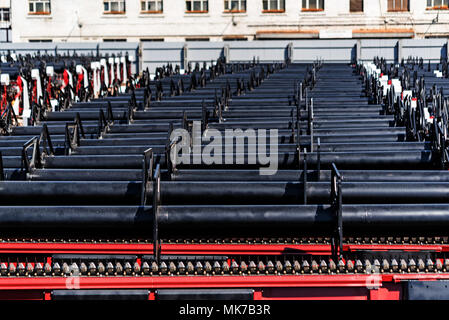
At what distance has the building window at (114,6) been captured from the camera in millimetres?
46812

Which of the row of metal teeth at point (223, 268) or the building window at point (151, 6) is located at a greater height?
the building window at point (151, 6)

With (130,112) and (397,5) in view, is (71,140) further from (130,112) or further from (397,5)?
(397,5)

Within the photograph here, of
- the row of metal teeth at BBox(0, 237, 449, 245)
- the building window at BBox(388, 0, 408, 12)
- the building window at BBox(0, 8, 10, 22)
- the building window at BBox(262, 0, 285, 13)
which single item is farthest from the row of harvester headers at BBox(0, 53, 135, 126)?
the building window at BBox(388, 0, 408, 12)

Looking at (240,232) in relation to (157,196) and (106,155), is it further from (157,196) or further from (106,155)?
(106,155)

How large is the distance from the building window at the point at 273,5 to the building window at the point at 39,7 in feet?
50.8

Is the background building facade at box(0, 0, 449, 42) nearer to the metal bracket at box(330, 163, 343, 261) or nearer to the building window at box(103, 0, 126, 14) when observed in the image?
the building window at box(103, 0, 126, 14)

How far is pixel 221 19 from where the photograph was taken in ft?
151

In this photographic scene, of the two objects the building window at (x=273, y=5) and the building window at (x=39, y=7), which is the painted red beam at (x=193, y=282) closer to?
the building window at (x=273, y=5)

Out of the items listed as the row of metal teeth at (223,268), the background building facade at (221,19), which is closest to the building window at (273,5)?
the background building facade at (221,19)

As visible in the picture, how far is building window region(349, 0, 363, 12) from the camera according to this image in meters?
45.2

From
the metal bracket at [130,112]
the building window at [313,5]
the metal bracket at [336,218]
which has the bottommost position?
the metal bracket at [336,218]

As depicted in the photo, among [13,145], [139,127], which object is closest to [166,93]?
[139,127]

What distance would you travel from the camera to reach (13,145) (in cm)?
964
